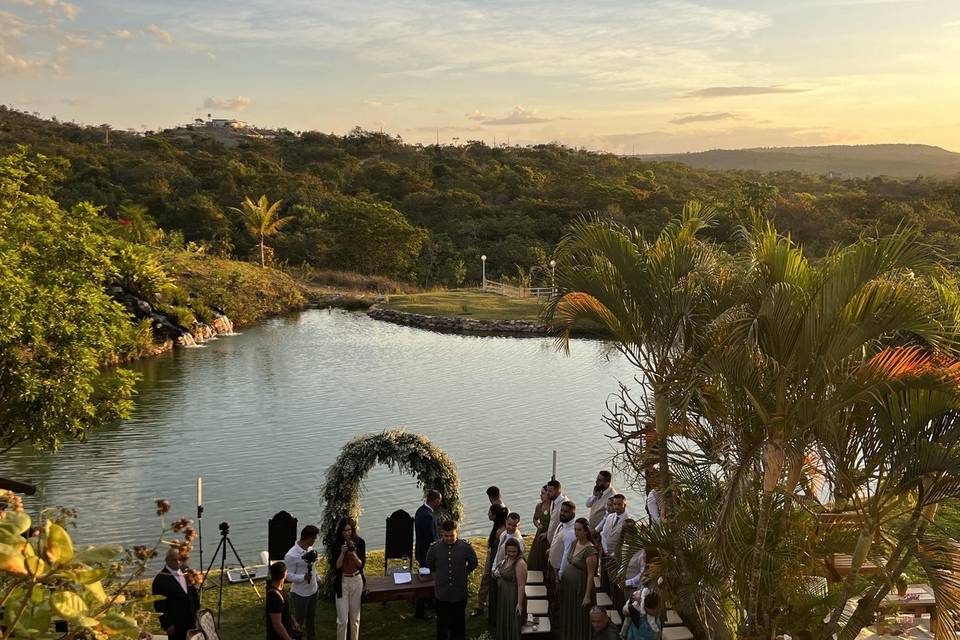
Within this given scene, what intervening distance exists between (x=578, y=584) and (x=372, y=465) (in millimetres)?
3246

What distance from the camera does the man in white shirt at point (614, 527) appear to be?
8375 millimetres

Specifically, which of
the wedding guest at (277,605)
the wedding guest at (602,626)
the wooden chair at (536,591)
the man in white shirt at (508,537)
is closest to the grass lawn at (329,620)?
the wooden chair at (536,591)

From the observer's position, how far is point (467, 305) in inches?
1711

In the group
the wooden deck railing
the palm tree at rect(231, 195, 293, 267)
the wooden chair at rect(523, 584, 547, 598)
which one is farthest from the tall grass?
the wooden chair at rect(523, 584, 547, 598)

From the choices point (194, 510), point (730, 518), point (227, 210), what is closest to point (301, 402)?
point (194, 510)

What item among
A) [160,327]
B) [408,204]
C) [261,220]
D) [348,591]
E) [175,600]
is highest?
[408,204]

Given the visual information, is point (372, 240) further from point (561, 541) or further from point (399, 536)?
point (561, 541)

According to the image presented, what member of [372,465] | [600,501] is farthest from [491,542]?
[372,465]

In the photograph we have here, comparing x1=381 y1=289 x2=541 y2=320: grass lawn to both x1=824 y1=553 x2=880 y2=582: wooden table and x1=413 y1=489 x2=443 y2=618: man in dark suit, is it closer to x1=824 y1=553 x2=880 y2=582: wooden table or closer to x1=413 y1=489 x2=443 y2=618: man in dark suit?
x1=413 y1=489 x2=443 y2=618: man in dark suit

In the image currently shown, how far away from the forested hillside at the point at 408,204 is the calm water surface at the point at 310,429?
14557mm

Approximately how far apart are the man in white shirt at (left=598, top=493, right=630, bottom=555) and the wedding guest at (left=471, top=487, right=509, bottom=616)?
1163 millimetres

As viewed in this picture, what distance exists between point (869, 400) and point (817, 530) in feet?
5.12

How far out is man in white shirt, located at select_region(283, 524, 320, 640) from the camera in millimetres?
8211

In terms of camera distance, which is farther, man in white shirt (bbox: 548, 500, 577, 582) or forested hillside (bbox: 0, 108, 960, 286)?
forested hillside (bbox: 0, 108, 960, 286)
